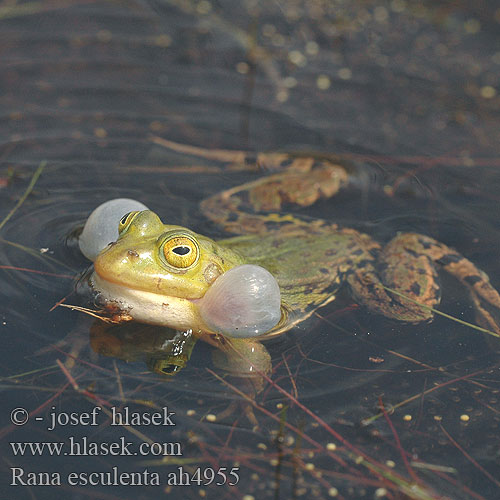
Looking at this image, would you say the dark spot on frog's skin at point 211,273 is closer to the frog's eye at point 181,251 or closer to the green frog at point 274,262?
A: the green frog at point 274,262

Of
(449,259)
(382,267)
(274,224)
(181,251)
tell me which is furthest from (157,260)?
(449,259)

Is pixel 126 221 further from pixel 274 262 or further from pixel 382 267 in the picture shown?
pixel 382 267

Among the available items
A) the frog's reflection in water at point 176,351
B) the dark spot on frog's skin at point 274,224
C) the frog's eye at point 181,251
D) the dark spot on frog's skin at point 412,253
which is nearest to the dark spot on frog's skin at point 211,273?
the frog's eye at point 181,251

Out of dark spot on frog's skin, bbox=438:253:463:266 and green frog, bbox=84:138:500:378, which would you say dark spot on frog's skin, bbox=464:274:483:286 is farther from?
dark spot on frog's skin, bbox=438:253:463:266

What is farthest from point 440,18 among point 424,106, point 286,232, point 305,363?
point 305,363

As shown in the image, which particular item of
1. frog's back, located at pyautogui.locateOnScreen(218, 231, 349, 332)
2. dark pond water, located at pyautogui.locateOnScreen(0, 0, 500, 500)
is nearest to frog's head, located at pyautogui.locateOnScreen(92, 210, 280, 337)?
dark pond water, located at pyautogui.locateOnScreen(0, 0, 500, 500)

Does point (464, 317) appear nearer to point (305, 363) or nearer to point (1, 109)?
point (305, 363)
